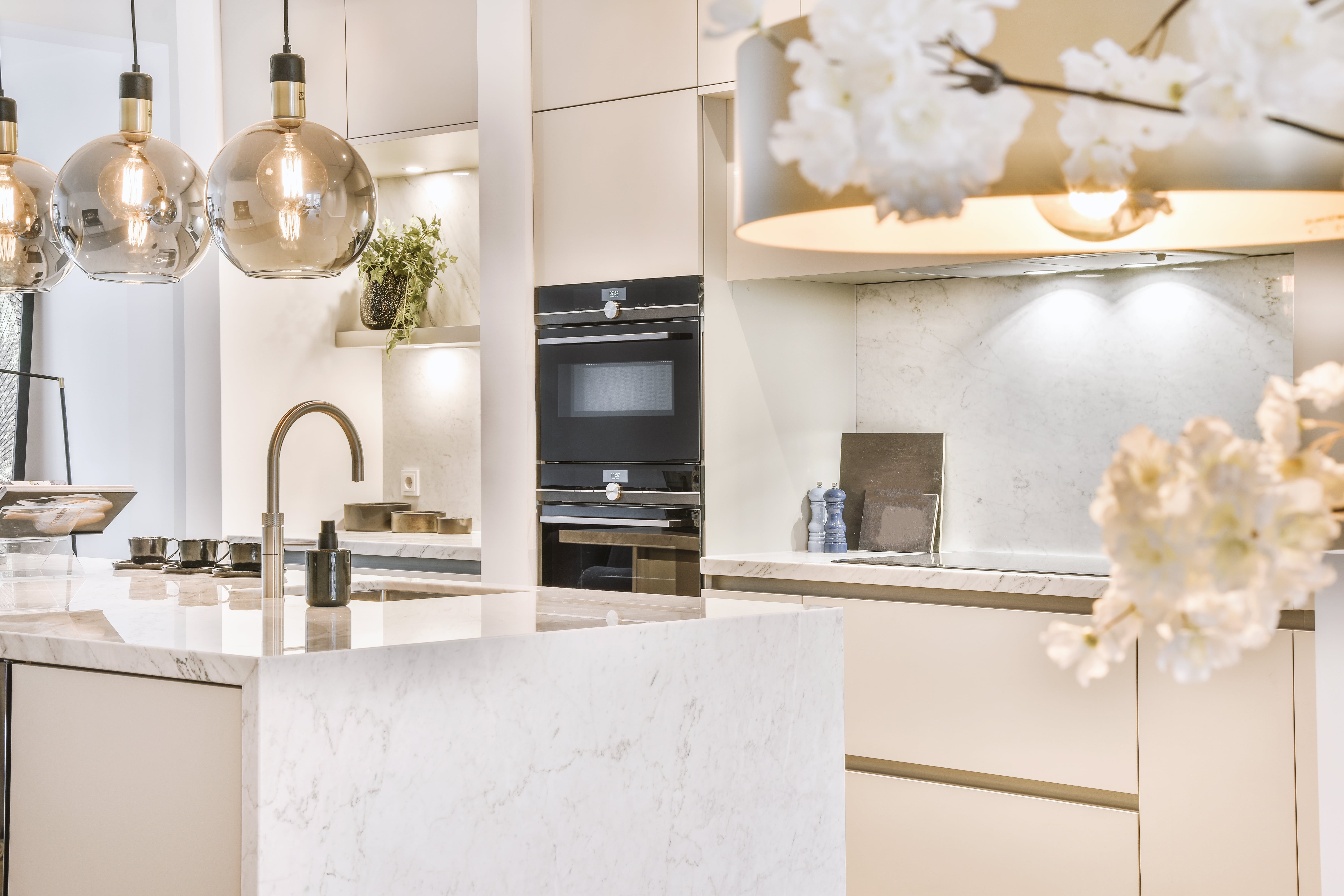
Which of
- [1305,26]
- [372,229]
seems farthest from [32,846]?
[1305,26]

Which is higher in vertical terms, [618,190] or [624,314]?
[618,190]

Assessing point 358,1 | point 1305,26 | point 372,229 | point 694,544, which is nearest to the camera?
point 1305,26

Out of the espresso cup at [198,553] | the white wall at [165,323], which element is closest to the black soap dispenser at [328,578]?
the espresso cup at [198,553]

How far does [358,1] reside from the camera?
13.2ft

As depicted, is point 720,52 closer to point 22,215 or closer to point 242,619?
point 22,215

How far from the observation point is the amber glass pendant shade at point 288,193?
208cm

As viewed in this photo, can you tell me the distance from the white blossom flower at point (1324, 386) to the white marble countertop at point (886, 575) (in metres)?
2.26

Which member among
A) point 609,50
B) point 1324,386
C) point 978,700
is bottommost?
point 978,700

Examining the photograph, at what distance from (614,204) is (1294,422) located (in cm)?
318

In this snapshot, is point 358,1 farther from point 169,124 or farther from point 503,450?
point 503,450

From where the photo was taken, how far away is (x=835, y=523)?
11.8ft

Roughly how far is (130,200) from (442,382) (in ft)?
7.62

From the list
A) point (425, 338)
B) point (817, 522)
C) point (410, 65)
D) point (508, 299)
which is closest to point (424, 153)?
point (410, 65)

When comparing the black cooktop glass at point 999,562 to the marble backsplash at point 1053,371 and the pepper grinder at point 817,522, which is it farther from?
the pepper grinder at point 817,522
